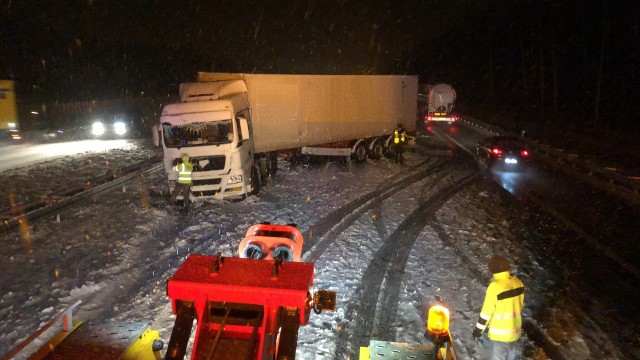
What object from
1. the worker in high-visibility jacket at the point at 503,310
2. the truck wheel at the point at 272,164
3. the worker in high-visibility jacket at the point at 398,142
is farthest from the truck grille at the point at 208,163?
the worker in high-visibility jacket at the point at 503,310

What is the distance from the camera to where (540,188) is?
1541 cm

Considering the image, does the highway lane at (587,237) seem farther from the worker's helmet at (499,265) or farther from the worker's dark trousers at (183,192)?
the worker's dark trousers at (183,192)

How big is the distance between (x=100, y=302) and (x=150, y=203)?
6.44m

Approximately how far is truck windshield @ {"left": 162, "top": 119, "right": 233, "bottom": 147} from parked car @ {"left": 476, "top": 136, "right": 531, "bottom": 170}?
993 cm

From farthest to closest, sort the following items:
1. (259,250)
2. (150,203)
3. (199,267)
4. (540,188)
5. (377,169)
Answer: (377,169)
(540,188)
(150,203)
(259,250)
(199,267)

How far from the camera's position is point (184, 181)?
13148 mm

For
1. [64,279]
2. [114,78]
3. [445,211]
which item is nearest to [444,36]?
[114,78]

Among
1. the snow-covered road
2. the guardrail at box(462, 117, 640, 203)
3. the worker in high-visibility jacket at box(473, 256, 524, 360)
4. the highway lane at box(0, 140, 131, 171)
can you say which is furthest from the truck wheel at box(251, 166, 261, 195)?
the highway lane at box(0, 140, 131, 171)

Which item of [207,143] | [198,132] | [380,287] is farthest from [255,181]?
[380,287]

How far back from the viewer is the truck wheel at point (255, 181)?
1488 centimetres

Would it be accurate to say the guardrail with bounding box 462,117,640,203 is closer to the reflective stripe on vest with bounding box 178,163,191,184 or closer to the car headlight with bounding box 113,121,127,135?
the reflective stripe on vest with bounding box 178,163,191,184

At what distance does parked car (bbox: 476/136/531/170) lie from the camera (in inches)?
690

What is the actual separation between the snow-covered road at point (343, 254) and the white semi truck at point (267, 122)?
1.11m

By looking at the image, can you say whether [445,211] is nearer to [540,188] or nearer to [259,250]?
[540,188]
